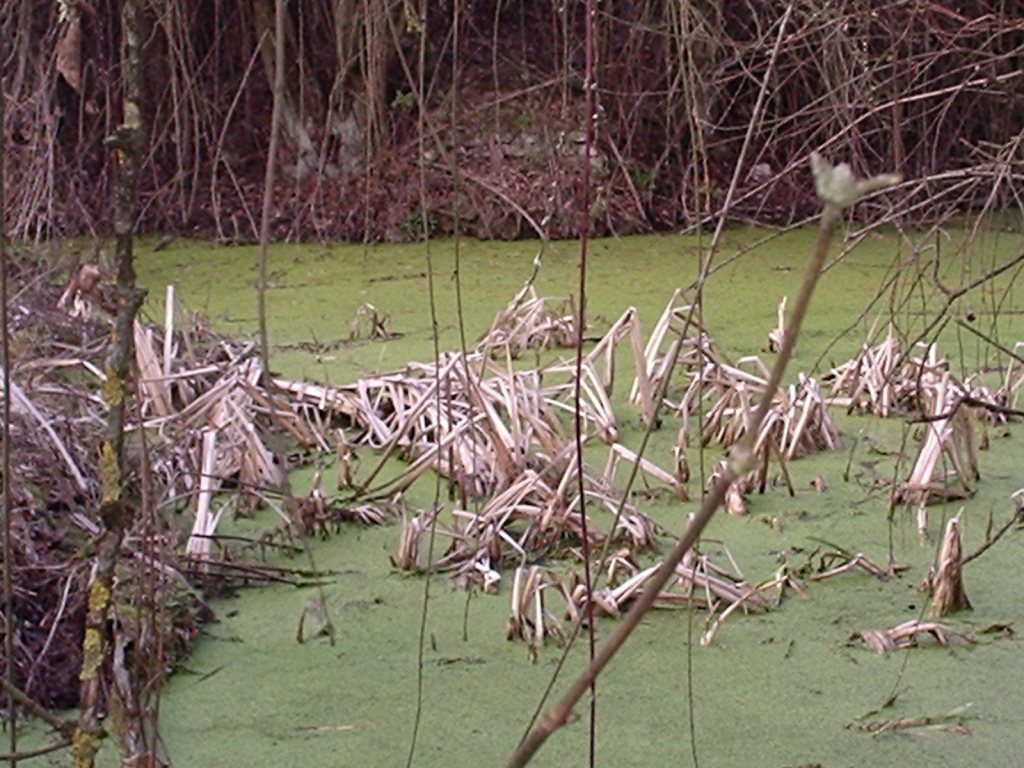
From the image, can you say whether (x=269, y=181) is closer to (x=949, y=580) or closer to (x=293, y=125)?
(x=949, y=580)

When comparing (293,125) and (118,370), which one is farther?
(293,125)

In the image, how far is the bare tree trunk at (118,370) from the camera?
1.23 m

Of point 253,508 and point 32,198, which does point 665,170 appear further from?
point 253,508

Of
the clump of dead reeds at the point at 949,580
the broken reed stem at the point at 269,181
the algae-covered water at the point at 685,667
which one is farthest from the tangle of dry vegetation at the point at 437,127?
the broken reed stem at the point at 269,181

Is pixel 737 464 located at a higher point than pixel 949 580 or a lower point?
higher

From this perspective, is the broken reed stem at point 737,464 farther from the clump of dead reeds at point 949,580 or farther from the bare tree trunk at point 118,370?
the clump of dead reeds at point 949,580

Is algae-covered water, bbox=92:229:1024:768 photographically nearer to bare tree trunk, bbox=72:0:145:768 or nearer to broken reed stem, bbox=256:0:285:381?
bare tree trunk, bbox=72:0:145:768

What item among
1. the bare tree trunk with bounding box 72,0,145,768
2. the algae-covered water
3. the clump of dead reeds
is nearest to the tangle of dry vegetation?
the algae-covered water

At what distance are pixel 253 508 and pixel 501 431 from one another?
48 centimetres

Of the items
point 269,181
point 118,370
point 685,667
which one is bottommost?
point 685,667

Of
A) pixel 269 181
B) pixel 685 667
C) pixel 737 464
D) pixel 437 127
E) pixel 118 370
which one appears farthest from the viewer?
pixel 437 127

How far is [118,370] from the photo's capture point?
131 centimetres

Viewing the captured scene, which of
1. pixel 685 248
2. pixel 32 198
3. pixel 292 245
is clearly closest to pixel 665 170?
pixel 685 248

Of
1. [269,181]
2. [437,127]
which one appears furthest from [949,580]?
[437,127]
